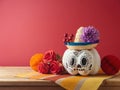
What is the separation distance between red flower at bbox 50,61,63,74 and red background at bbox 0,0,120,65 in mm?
419

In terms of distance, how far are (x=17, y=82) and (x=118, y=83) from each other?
451 mm

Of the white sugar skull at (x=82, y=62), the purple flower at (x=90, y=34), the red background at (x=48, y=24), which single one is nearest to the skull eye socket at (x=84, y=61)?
the white sugar skull at (x=82, y=62)

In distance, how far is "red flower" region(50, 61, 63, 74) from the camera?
1496 mm

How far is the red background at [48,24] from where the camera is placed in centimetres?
192

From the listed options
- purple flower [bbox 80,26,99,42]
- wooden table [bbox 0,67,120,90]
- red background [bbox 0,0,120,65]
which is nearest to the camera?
wooden table [bbox 0,67,120,90]

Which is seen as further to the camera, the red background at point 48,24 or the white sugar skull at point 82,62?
the red background at point 48,24

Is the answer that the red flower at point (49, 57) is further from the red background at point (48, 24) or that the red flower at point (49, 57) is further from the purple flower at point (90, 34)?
the red background at point (48, 24)

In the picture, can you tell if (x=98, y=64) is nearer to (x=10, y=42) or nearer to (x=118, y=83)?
(x=118, y=83)

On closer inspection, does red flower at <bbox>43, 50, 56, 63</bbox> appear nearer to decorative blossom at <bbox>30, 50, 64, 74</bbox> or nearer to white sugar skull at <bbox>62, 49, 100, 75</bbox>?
decorative blossom at <bbox>30, 50, 64, 74</bbox>

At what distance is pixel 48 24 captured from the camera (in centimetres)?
193

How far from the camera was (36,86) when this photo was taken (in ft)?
4.46

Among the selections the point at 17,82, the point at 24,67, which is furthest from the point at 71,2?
the point at 17,82

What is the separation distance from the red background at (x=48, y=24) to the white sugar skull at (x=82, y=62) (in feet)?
1.60

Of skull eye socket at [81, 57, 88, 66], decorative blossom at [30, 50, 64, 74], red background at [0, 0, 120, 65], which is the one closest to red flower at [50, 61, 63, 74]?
decorative blossom at [30, 50, 64, 74]
